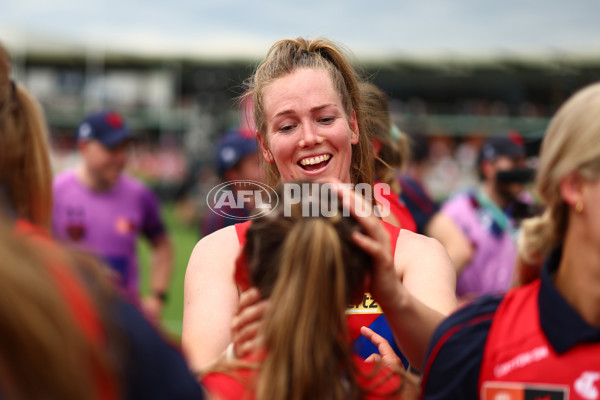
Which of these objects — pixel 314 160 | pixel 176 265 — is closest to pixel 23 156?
pixel 314 160

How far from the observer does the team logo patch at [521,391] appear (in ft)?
5.03

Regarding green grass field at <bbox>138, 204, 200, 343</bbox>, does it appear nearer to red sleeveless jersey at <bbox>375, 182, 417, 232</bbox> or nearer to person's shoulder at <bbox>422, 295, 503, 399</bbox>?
person's shoulder at <bbox>422, 295, 503, 399</bbox>

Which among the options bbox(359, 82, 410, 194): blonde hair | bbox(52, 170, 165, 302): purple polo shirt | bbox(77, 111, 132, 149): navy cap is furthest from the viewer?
bbox(77, 111, 132, 149): navy cap

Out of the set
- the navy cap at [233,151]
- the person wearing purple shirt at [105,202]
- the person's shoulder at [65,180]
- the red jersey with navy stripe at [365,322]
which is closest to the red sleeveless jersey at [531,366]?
the red jersey with navy stripe at [365,322]

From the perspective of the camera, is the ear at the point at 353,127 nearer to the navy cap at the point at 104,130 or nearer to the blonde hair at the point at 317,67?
the blonde hair at the point at 317,67

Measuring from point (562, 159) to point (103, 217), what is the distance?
467 centimetres

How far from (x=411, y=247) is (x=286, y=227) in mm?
668

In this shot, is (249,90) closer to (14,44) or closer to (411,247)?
(411,247)

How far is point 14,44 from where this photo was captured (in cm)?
3778

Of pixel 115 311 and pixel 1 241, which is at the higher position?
pixel 1 241

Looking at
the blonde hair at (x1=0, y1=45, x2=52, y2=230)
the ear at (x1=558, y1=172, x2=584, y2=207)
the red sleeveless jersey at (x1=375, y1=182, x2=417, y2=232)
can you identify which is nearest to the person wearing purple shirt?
the red sleeveless jersey at (x1=375, y1=182, x2=417, y2=232)

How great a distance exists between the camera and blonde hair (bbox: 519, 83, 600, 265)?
1.53 m

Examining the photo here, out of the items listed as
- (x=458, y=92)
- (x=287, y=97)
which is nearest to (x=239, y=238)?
(x=287, y=97)

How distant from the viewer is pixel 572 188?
1.59 metres
